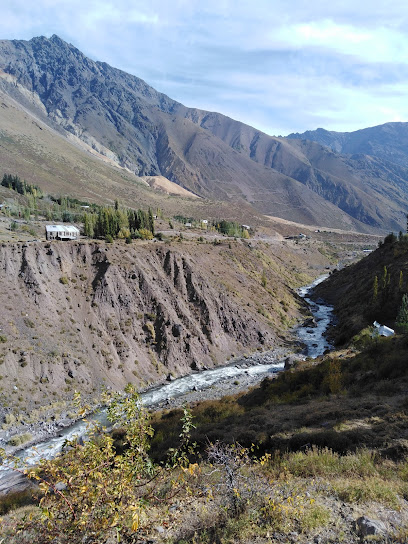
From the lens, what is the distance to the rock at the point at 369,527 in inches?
302

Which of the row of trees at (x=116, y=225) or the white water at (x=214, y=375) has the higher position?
the row of trees at (x=116, y=225)

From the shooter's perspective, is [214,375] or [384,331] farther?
[214,375]

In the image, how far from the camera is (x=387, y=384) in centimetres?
2130

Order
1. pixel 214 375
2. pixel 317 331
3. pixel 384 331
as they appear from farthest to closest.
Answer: pixel 317 331 < pixel 214 375 < pixel 384 331

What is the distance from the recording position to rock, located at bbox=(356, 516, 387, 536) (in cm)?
768

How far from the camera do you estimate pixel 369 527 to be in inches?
307

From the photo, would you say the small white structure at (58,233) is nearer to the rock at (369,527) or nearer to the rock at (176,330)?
the rock at (176,330)

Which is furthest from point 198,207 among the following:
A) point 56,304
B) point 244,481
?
point 244,481

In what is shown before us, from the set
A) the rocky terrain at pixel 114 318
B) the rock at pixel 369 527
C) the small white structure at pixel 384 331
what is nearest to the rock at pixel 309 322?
the rocky terrain at pixel 114 318

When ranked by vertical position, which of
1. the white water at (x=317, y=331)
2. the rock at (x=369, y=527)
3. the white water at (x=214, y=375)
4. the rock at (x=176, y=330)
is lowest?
the white water at (x=214, y=375)

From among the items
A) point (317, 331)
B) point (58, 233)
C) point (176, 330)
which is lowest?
point (317, 331)

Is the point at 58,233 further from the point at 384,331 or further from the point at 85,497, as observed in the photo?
the point at 85,497

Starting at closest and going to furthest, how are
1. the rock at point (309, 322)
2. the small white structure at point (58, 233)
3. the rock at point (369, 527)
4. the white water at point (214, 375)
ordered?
the rock at point (369, 527), the white water at point (214, 375), the small white structure at point (58, 233), the rock at point (309, 322)

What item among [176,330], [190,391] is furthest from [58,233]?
[190,391]
